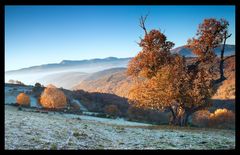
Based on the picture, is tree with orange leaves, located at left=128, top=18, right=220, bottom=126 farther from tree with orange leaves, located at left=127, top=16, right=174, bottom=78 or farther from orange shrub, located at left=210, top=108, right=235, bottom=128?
orange shrub, located at left=210, top=108, right=235, bottom=128

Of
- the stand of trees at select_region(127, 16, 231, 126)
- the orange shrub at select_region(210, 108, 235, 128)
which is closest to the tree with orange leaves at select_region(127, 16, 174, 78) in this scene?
the stand of trees at select_region(127, 16, 231, 126)

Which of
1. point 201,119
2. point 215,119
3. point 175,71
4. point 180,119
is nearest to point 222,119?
point 215,119

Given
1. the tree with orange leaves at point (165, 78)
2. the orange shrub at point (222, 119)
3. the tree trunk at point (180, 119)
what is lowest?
the orange shrub at point (222, 119)

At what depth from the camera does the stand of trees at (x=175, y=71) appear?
45656 mm

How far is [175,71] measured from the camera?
45250mm

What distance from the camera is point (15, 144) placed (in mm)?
21219

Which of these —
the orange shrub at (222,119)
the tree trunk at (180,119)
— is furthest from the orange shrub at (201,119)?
the tree trunk at (180,119)

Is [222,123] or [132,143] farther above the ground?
[132,143]

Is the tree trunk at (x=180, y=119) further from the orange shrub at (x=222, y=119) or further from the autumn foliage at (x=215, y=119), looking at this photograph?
the orange shrub at (x=222, y=119)

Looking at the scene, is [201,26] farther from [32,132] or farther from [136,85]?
[32,132]

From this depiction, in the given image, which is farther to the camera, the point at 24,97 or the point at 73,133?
the point at 24,97

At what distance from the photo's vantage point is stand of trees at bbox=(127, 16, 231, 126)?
150ft
